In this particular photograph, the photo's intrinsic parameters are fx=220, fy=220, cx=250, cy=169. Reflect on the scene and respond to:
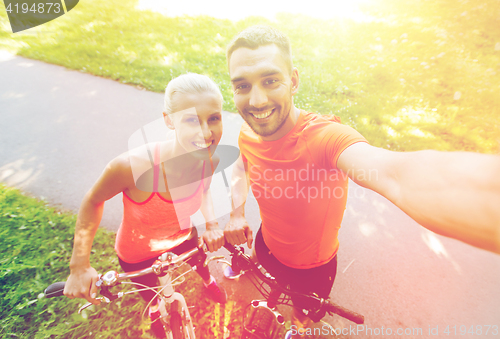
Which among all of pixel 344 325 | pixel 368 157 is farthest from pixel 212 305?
pixel 368 157

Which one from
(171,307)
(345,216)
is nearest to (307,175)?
(171,307)

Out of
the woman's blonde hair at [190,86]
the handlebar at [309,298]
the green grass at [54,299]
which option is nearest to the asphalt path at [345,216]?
the green grass at [54,299]

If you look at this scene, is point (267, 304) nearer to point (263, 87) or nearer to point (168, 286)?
point (168, 286)

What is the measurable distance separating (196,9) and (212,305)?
39.2 feet

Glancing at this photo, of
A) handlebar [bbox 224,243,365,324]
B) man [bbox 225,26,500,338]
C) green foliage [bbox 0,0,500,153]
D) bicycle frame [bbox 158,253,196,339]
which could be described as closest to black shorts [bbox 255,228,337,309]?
man [bbox 225,26,500,338]

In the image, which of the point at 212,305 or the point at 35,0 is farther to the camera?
the point at 35,0

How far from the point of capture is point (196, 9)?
33.4ft

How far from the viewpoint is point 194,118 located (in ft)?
5.10

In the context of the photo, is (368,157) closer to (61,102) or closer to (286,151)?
(286,151)

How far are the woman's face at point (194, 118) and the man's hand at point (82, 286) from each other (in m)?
1.02

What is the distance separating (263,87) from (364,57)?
777 cm

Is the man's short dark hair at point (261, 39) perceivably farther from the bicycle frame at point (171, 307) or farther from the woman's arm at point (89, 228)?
the bicycle frame at point (171, 307)

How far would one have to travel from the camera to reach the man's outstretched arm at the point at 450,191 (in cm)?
58

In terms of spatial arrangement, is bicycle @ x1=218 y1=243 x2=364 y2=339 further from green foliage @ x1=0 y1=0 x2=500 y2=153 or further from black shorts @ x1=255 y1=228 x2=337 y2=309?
green foliage @ x1=0 y1=0 x2=500 y2=153
